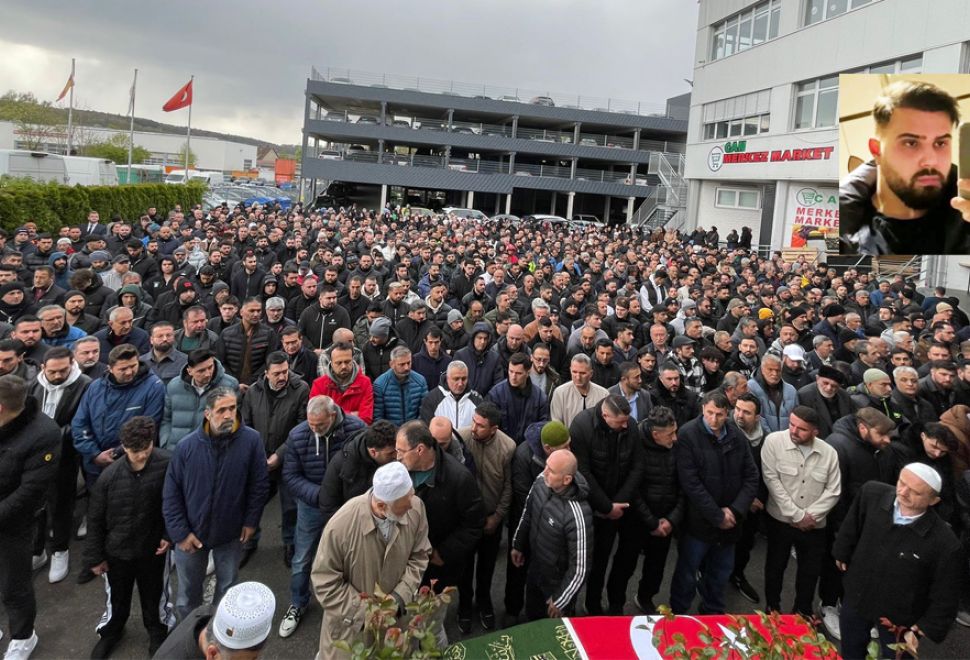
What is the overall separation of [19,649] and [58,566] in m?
1.00

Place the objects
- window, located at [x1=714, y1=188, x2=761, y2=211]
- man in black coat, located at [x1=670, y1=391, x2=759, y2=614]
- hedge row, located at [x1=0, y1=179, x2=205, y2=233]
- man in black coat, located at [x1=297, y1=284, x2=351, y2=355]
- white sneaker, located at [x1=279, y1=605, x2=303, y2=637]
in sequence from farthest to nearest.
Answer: window, located at [x1=714, y1=188, x2=761, y2=211] < hedge row, located at [x1=0, y1=179, x2=205, y2=233] < man in black coat, located at [x1=297, y1=284, x2=351, y2=355] < man in black coat, located at [x1=670, y1=391, x2=759, y2=614] < white sneaker, located at [x1=279, y1=605, x2=303, y2=637]

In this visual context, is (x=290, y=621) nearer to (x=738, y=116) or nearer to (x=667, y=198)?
(x=738, y=116)

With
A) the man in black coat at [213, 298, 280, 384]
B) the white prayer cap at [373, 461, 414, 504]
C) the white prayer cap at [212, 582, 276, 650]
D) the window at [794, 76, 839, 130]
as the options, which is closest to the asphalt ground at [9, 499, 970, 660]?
the man in black coat at [213, 298, 280, 384]

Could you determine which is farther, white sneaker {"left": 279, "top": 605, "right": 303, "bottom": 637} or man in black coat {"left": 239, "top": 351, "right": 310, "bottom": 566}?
man in black coat {"left": 239, "top": 351, "right": 310, "bottom": 566}

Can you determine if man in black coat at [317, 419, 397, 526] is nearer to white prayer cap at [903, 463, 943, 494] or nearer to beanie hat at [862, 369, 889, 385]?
white prayer cap at [903, 463, 943, 494]

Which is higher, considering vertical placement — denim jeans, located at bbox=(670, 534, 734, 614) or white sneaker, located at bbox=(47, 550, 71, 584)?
denim jeans, located at bbox=(670, 534, 734, 614)

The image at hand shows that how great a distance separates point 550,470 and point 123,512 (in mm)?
2727

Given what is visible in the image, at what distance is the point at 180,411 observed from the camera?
4.88m

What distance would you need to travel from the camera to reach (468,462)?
4.62 metres

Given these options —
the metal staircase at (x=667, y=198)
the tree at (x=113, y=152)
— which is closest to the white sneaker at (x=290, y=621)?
the metal staircase at (x=667, y=198)

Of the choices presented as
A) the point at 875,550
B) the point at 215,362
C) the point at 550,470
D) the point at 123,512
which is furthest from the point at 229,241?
the point at 875,550

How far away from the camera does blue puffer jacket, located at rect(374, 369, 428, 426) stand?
18.5 feet

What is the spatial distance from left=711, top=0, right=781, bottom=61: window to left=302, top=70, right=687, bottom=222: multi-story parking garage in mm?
11469

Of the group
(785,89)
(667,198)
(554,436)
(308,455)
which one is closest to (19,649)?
(308,455)
